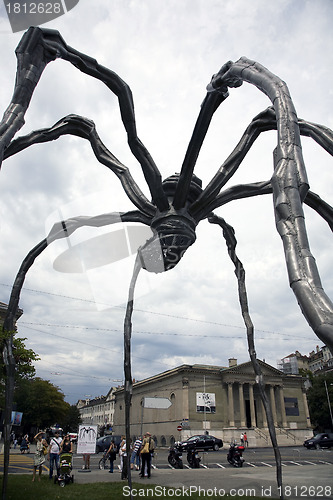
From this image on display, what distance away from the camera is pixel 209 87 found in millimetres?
4754

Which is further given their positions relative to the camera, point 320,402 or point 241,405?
point 320,402

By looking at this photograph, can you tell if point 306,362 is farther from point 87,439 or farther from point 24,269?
point 24,269

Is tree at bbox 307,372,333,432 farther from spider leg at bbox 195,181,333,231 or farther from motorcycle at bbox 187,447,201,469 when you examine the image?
spider leg at bbox 195,181,333,231

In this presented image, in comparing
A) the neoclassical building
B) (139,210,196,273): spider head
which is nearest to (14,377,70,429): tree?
the neoclassical building

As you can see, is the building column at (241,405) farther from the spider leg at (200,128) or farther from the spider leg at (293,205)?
the spider leg at (293,205)

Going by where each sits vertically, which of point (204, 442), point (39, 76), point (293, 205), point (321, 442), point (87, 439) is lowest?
point (321, 442)

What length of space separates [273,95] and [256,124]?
2370 mm

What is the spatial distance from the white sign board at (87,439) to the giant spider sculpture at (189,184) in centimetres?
1022

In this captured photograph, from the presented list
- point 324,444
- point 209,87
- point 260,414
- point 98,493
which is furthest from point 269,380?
point 209,87

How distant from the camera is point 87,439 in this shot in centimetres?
1441

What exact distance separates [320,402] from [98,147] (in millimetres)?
66260

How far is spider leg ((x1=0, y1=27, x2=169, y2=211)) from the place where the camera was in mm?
3686

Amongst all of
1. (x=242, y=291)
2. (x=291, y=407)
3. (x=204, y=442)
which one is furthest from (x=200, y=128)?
(x=291, y=407)

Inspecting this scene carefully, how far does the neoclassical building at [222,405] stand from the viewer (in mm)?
47875
